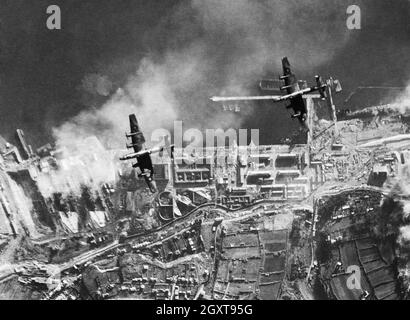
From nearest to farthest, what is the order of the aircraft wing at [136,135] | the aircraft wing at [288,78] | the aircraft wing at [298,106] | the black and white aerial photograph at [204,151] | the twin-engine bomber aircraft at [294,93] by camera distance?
1. the twin-engine bomber aircraft at [294,93]
2. the aircraft wing at [288,78]
3. the aircraft wing at [298,106]
4. the aircraft wing at [136,135]
5. the black and white aerial photograph at [204,151]

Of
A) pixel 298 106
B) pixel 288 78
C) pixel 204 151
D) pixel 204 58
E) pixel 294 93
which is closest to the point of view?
pixel 294 93

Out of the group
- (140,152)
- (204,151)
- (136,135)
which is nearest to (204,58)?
(204,151)

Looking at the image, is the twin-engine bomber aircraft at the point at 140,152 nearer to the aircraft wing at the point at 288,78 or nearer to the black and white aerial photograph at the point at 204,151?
the black and white aerial photograph at the point at 204,151

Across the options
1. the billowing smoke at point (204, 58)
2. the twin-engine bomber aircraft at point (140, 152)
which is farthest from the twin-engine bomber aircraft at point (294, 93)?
the twin-engine bomber aircraft at point (140, 152)

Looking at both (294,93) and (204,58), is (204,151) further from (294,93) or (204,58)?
(294,93)

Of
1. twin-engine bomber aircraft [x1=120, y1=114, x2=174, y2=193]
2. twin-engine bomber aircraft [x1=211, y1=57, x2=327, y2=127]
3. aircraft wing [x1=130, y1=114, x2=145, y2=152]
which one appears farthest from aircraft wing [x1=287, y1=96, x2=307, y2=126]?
aircraft wing [x1=130, y1=114, x2=145, y2=152]

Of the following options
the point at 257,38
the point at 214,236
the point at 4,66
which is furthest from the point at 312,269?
the point at 4,66
